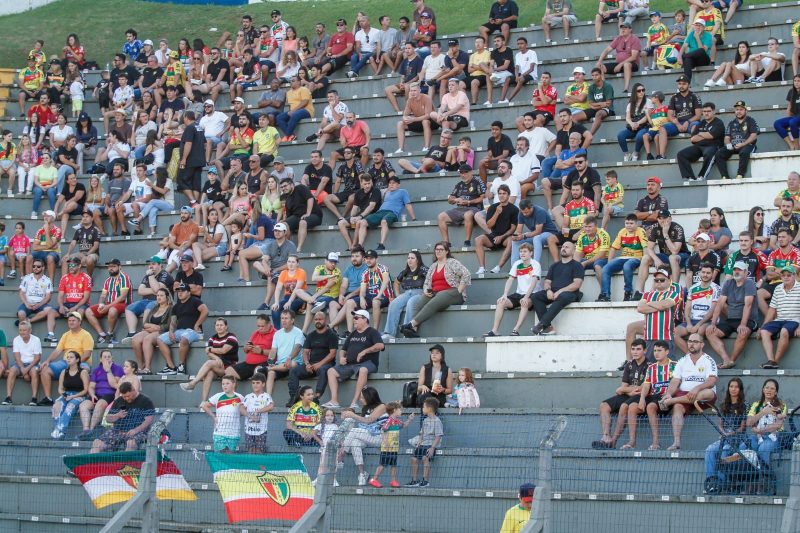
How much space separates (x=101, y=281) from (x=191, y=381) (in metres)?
4.41

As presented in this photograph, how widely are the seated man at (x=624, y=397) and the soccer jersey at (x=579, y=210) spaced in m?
3.77

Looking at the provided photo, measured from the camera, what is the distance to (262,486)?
14.4 m

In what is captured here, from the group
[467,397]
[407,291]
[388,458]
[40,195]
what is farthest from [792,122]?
[40,195]

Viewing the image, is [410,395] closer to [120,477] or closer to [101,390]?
[120,477]

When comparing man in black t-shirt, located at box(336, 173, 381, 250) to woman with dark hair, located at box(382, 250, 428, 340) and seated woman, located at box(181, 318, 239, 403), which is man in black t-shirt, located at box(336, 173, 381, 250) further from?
seated woman, located at box(181, 318, 239, 403)

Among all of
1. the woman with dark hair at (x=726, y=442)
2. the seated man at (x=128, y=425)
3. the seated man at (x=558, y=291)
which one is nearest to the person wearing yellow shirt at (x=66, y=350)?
the seated man at (x=128, y=425)

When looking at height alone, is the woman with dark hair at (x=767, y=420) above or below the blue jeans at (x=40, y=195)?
below

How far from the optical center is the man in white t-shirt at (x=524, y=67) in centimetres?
2458

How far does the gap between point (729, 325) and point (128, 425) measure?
715 centimetres

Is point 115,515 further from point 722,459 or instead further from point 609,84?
point 609,84

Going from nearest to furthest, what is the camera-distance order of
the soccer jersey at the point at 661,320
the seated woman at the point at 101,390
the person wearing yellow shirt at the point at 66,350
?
the soccer jersey at the point at 661,320, the seated woman at the point at 101,390, the person wearing yellow shirt at the point at 66,350

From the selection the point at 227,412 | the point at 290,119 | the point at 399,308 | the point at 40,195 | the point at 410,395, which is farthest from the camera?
the point at 290,119

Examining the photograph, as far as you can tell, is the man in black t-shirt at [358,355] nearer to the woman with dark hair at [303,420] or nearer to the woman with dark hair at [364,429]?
the woman with dark hair at [364,429]

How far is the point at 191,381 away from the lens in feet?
64.7
